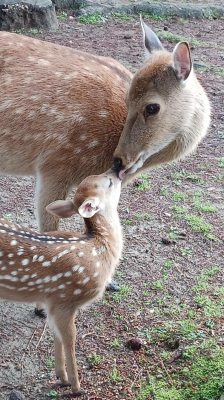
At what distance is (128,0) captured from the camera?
12336 millimetres

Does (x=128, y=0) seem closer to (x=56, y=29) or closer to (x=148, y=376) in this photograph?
(x=56, y=29)

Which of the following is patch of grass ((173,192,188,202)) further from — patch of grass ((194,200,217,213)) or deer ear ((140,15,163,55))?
deer ear ((140,15,163,55))

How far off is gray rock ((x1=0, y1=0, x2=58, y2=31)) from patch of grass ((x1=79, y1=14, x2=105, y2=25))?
0.88 meters

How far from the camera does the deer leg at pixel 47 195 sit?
395 cm

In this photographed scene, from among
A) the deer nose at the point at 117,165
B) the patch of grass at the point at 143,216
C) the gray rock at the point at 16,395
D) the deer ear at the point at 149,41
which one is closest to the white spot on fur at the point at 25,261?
the gray rock at the point at 16,395

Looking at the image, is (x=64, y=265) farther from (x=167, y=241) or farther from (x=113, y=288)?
(x=167, y=241)

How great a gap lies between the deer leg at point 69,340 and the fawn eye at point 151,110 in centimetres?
143

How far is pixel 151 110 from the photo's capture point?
3750mm

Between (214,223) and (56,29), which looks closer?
(214,223)

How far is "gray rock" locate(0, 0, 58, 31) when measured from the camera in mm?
9703

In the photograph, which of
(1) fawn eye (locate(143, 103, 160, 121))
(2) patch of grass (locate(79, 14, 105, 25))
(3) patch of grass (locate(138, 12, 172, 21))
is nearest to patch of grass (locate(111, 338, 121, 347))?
(1) fawn eye (locate(143, 103, 160, 121))

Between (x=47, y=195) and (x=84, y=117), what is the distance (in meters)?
0.61

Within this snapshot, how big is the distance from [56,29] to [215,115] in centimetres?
429

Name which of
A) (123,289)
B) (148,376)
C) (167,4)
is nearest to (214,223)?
(123,289)
